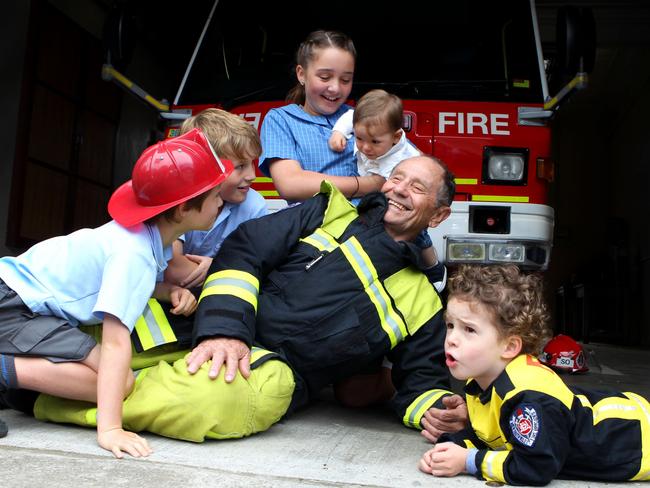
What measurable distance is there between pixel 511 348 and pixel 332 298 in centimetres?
70

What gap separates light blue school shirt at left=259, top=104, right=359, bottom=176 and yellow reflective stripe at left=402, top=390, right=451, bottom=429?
118 centimetres

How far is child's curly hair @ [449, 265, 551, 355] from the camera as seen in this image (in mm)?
2150

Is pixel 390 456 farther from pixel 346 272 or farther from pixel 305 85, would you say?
pixel 305 85

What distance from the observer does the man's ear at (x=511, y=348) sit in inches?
85.4

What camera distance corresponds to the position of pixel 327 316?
263cm

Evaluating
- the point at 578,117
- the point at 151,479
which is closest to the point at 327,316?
A: the point at 151,479

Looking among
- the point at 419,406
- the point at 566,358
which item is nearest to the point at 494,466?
the point at 419,406

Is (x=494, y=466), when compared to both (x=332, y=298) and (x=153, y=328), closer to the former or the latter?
(x=332, y=298)

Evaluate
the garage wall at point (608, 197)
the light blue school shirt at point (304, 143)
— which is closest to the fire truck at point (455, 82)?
the light blue school shirt at point (304, 143)

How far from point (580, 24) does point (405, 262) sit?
2145 mm

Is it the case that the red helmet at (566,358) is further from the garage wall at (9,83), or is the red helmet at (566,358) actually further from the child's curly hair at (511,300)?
the garage wall at (9,83)

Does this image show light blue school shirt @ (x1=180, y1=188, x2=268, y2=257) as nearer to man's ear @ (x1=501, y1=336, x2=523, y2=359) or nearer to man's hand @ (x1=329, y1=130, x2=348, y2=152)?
man's hand @ (x1=329, y1=130, x2=348, y2=152)

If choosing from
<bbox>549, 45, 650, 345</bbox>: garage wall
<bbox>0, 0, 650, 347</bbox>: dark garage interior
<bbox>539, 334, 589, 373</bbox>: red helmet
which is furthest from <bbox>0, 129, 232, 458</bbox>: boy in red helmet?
<bbox>549, 45, 650, 345</bbox>: garage wall

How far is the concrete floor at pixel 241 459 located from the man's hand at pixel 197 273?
1.98 feet
